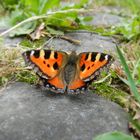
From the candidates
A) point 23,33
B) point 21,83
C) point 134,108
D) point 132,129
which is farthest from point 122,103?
point 23,33

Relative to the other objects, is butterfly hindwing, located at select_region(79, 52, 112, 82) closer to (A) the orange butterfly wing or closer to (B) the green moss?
(A) the orange butterfly wing

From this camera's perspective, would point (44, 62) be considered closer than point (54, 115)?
No

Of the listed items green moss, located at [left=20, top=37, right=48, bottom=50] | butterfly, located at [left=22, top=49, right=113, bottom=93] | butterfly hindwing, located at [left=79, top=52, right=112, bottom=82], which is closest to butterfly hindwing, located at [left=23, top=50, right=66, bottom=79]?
→ butterfly, located at [left=22, top=49, right=113, bottom=93]

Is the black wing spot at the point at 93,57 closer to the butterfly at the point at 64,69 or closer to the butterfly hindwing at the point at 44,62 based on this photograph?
the butterfly at the point at 64,69

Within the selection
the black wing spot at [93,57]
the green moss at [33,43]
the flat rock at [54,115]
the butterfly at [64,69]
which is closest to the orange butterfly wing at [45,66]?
the butterfly at [64,69]

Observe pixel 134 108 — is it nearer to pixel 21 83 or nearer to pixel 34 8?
pixel 21 83

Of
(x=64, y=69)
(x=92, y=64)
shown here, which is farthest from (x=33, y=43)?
(x=92, y=64)

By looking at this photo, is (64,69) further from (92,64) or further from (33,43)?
(33,43)

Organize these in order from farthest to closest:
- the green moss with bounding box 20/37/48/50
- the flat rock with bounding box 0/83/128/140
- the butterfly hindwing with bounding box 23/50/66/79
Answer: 1. the green moss with bounding box 20/37/48/50
2. the butterfly hindwing with bounding box 23/50/66/79
3. the flat rock with bounding box 0/83/128/140
